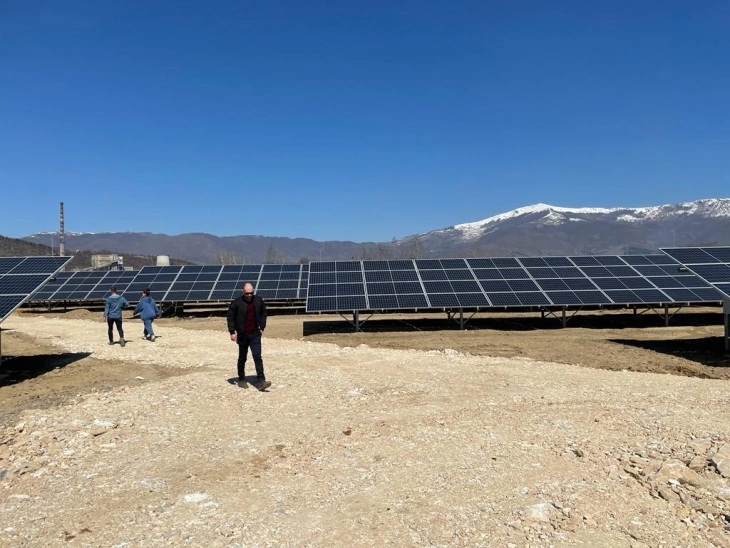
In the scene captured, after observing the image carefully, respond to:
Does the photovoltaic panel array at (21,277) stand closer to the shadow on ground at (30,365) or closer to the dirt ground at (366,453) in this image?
the shadow on ground at (30,365)

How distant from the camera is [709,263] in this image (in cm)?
2020

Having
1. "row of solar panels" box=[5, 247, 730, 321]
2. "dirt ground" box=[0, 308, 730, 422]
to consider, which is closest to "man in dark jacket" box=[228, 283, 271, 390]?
"dirt ground" box=[0, 308, 730, 422]

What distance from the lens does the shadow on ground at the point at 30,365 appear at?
40.3 feet

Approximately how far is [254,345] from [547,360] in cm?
909

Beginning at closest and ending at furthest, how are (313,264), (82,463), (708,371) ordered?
(82,463), (708,371), (313,264)

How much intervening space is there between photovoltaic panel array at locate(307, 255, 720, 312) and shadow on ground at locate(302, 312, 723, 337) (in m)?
1.44

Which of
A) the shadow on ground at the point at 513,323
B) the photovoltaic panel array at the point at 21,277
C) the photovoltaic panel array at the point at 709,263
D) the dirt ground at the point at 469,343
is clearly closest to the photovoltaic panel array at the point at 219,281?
the dirt ground at the point at 469,343

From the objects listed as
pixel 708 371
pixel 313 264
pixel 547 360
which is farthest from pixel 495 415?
pixel 313 264

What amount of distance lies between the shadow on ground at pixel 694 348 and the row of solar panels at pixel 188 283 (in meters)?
18.2

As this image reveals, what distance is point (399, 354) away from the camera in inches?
621

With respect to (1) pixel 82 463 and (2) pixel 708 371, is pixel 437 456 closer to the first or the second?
(1) pixel 82 463

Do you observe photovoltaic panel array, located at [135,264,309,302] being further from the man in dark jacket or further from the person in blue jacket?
the man in dark jacket

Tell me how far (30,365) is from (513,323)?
19.3 meters

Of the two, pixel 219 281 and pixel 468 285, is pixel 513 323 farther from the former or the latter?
pixel 219 281
